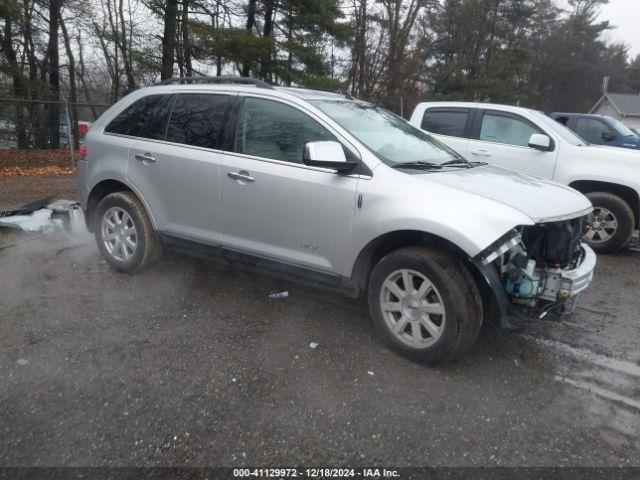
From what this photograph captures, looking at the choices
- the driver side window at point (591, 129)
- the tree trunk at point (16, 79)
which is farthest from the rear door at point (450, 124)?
the tree trunk at point (16, 79)

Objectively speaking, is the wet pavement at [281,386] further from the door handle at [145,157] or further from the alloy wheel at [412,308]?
the door handle at [145,157]

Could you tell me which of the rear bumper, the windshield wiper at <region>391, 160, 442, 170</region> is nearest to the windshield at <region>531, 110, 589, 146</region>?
the windshield wiper at <region>391, 160, 442, 170</region>

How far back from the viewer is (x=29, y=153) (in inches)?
514

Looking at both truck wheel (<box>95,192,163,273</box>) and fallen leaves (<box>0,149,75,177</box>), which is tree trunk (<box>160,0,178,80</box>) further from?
truck wheel (<box>95,192,163,273</box>)

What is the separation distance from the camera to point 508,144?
22.3 feet

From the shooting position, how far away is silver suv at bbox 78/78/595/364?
2982 mm

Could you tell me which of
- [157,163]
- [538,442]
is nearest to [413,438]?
[538,442]

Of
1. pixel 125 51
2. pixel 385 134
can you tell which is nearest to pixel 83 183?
pixel 385 134

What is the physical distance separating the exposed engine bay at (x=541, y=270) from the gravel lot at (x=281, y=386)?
1.63ft

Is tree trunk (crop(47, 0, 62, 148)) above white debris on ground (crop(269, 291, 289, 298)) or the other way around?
above

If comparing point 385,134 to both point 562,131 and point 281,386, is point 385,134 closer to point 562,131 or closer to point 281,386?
point 281,386

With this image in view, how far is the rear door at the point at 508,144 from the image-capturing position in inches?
253

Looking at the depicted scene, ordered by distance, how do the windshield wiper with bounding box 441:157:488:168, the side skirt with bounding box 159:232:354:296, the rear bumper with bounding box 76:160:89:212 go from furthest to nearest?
the rear bumper with bounding box 76:160:89:212 < the windshield wiper with bounding box 441:157:488:168 < the side skirt with bounding box 159:232:354:296

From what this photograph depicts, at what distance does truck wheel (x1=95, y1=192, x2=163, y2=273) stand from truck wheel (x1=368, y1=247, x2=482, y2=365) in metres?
2.28
